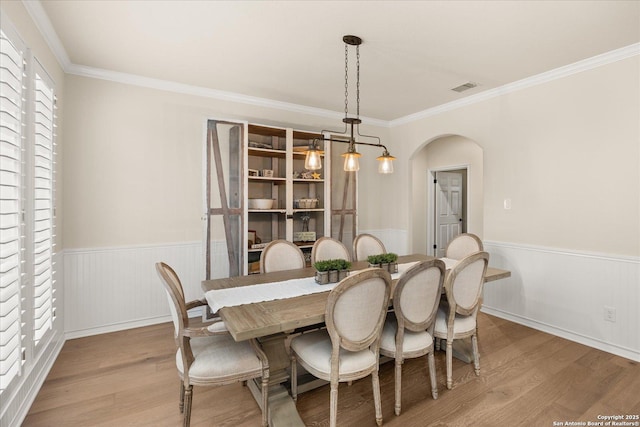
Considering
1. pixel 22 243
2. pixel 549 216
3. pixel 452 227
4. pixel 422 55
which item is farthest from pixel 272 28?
pixel 452 227

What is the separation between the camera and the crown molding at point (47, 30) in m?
2.14

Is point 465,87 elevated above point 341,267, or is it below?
above

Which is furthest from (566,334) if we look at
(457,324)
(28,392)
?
(28,392)

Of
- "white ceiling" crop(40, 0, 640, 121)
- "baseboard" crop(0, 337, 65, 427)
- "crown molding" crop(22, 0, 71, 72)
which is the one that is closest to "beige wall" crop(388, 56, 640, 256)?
"white ceiling" crop(40, 0, 640, 121)

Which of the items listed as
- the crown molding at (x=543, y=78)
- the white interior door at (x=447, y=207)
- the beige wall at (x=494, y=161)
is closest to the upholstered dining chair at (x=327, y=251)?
the beige wall at (x=494, y=161)

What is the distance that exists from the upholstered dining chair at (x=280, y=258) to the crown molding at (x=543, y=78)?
2907mm

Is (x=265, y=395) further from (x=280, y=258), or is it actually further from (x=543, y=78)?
(x=543, y=78)

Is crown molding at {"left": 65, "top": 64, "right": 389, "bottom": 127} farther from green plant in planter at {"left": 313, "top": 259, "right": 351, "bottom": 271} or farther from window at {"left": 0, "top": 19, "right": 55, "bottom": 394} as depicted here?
green plant in planter at {"left": 313, "top": 259, "right": 351, "bottom": 271}

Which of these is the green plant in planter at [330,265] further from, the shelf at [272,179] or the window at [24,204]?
the window at [24,204]

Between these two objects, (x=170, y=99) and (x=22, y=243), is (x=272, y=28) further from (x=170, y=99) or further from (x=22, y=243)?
(x=22, y=243)

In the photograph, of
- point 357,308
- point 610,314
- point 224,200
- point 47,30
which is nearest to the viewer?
point 357,308

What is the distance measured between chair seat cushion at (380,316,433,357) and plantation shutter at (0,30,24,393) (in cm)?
213

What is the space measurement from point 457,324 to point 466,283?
1.08 feet

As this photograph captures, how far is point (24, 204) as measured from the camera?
2.05 meters
